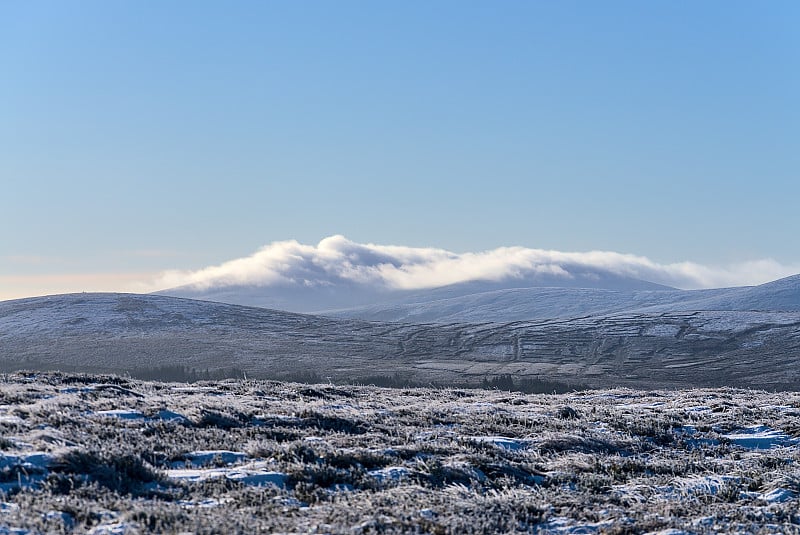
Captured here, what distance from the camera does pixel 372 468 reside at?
38.3 feet

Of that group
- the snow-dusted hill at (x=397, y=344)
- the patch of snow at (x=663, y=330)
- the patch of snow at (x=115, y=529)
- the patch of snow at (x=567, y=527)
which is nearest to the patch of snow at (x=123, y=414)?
the patch of snow at (x=115, y=529)

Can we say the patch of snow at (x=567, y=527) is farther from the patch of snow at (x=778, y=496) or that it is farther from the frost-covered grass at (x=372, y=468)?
the patch of snow at (x=778, y=496)

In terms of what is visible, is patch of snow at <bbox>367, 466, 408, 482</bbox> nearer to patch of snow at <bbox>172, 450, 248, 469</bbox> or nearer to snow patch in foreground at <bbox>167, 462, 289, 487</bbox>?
snow patch in foreground at <bbox>167, 462, 289, 487</bbox>

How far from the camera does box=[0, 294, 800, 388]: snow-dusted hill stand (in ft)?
192

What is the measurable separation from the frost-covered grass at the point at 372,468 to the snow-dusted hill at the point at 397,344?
119 feet

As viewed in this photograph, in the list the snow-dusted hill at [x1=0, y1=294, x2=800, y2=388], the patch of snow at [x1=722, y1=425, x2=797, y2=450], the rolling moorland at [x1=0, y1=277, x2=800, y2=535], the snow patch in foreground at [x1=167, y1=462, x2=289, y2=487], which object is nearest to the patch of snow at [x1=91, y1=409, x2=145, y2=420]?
the rolling moorland at [x1=0, y1=277, x2=800, y2=535]

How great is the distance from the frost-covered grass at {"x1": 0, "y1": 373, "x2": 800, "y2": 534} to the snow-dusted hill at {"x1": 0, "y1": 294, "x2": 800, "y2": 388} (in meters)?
36.4

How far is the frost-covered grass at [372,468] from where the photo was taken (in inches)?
342

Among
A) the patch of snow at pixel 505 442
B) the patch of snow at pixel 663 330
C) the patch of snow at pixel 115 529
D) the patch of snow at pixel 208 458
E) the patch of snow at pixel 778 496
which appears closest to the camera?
the patch of snow at pixel 115 529

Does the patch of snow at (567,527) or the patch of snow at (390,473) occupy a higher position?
the patch of snow at (390,473)

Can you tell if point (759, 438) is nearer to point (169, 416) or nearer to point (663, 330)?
point (169, 416)

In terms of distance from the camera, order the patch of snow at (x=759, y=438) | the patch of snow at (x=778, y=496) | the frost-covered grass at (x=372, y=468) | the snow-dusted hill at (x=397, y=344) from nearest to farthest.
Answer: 1. the frost-covered grass at (x=372, y=468)
2. the patch of snow at (x=778, y=496)
3. the patch of snow at (x=759, y=438)
4. the snow-dusted hill at (x=397, y=344)

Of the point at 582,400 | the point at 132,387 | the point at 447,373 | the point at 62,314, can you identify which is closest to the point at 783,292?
the point at 447,373

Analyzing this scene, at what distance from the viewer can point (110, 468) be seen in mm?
10180
